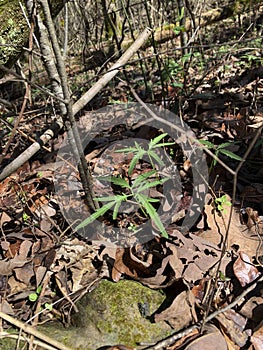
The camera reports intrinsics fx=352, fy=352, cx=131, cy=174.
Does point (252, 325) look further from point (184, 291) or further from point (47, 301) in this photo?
point (47, 301)

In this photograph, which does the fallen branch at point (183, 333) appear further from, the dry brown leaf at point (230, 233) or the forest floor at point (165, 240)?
the dry brown leaf at point (230, 233)

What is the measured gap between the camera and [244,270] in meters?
1.90

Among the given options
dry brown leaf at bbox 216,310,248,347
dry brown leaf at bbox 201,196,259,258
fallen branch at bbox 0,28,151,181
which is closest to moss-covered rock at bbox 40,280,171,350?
dry brown leaf at bbox 216,310,248,347

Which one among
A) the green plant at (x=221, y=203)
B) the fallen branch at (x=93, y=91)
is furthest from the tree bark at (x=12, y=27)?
the green plant at (x=221, y=203)

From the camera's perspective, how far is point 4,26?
2.62m

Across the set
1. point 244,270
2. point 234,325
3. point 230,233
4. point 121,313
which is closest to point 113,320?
point 121,313

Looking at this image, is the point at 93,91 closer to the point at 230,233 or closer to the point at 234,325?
the point at 230,233

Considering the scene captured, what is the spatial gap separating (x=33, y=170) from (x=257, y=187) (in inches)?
71.8

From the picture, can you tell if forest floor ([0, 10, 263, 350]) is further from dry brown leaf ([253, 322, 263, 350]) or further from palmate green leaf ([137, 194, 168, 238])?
palmate green leaf ([137, 194, 168, 238])

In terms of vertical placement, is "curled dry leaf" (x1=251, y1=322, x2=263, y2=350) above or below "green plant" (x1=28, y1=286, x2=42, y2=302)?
below

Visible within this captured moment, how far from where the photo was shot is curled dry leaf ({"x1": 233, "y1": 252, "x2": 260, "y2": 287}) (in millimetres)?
1866

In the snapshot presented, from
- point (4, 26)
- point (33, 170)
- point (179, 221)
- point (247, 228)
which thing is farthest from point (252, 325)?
point (4, 26)

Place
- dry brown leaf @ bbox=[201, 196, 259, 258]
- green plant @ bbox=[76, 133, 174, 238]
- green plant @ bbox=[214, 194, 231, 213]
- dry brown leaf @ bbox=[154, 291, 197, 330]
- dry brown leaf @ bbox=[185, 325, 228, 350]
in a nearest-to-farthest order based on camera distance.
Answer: dry brown leaf @ bbox=[185, 325, 228, 350] → dry brown leaf @ bbox=[154, 291, 197, 330] → green plant @ bbox=[76, 133, 174, 238] → dry brown leaf @ bbox=[201, 196, 259, 258] → green plant @ bbox=[214, 194, 231, 213]

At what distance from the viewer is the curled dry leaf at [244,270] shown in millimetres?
1866
